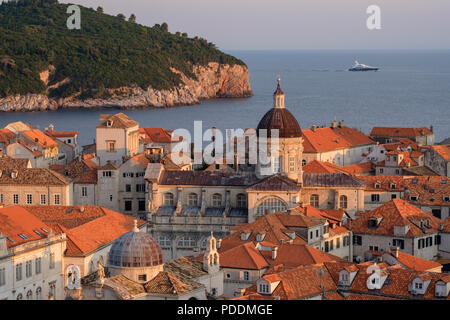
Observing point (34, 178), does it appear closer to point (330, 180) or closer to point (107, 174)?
point (107, 174)

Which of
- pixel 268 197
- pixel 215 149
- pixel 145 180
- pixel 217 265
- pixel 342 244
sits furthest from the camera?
pixel 215 149

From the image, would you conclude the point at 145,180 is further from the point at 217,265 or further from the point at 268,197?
the point at 217,265

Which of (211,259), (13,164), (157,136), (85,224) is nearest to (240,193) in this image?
(85,224)

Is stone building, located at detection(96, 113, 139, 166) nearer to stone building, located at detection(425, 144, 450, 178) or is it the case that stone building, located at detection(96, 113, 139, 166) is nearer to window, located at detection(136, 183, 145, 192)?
window, located at detection(136, 183, 145, 192)

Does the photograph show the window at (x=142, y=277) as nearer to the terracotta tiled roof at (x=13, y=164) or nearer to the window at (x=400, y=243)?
the window at (x=400, y=243)

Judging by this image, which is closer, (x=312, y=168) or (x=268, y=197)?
(x=268, y=197)
